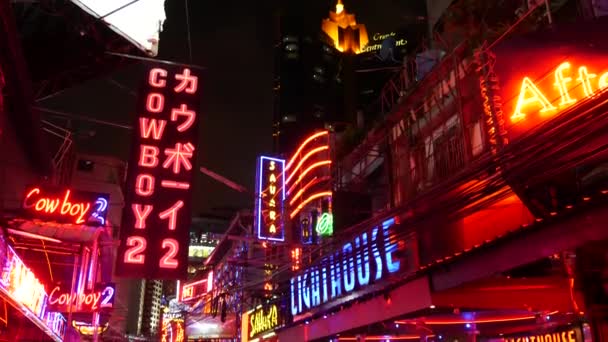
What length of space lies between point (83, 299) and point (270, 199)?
24.8ft

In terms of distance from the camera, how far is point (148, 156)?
1491 cm

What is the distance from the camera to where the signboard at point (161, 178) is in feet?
45.4

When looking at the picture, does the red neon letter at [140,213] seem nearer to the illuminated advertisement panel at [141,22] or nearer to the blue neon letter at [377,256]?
the blue neon letter at [377,256]

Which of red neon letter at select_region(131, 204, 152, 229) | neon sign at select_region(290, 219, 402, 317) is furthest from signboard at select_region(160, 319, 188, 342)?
red neon letter at select_region(131, 204, 152, 229)

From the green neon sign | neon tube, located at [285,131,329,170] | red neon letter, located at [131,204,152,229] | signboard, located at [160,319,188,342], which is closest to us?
red neon letter, located at [131,204,152,229]

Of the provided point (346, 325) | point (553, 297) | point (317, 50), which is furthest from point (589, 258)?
point (317, 50)

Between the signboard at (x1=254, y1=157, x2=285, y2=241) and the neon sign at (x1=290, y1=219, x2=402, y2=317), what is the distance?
4.22 meters

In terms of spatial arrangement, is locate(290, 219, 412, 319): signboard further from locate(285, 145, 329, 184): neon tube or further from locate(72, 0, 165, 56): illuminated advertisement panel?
locate(72, 0, 165, 56): illuminated advertisement panel

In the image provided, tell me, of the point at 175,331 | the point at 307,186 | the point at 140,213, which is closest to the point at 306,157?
the point at 307,186

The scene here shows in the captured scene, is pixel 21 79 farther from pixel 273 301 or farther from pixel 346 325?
pixel 346 325

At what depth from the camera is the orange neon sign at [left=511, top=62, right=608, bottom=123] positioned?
870 centimetres

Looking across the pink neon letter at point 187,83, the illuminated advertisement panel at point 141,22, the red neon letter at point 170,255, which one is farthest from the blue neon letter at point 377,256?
the illuminated advertisement panel at point 141,22

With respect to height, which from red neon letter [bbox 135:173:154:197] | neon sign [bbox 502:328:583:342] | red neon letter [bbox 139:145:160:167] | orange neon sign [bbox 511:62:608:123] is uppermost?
red neon letter [bbox 139:145:160:167]

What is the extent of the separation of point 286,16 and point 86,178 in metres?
59.6
